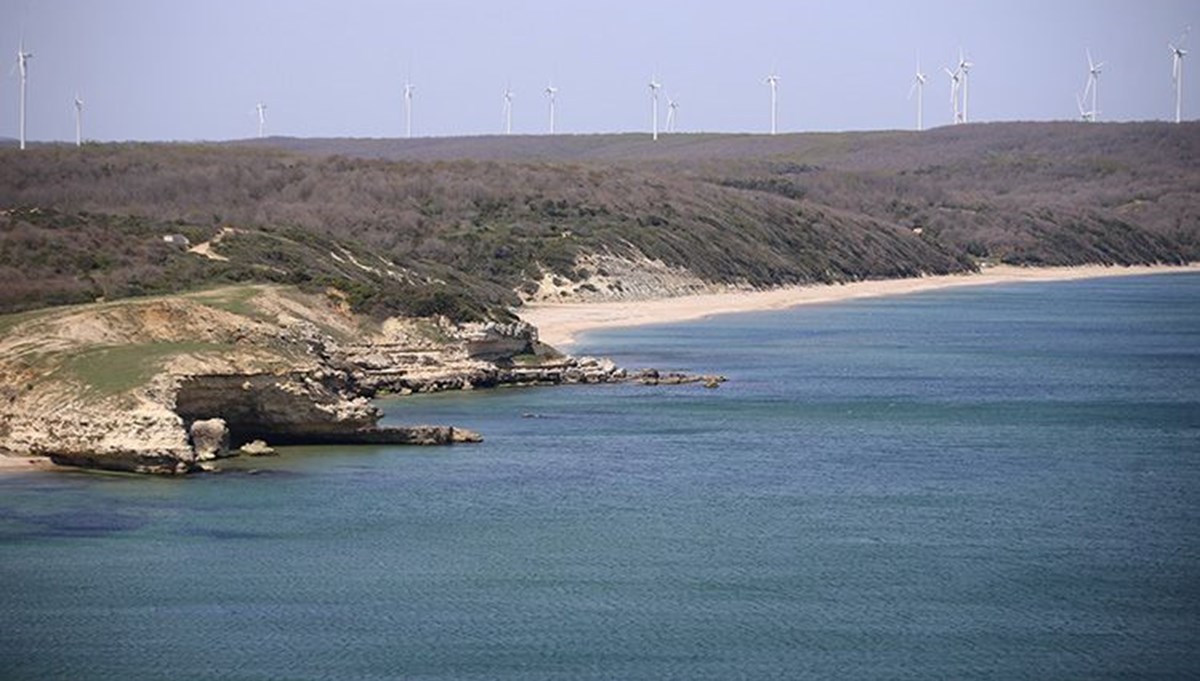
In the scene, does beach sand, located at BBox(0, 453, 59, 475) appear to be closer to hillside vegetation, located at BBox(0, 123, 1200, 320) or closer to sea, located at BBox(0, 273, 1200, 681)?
sea, located at BBox(0, 273, 1200, 681)

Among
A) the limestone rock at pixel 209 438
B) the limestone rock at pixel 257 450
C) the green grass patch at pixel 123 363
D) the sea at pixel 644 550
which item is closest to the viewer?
the sea at pixel 644 550

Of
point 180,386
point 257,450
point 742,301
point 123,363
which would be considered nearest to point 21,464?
point 123,363

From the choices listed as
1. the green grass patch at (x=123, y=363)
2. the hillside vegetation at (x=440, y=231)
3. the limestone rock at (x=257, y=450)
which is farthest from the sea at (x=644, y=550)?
the hillside vegetation at (x=440, y=231)

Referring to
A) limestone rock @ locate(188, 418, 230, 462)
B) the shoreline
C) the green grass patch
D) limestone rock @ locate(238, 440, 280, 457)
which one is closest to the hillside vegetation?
the shoreline

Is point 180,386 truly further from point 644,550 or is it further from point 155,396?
point 644,550

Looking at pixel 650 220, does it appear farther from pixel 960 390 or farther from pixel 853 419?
pixel 853 419

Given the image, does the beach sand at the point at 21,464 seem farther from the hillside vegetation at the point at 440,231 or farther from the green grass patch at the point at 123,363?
the hillside vegetation at the point at 440,231
